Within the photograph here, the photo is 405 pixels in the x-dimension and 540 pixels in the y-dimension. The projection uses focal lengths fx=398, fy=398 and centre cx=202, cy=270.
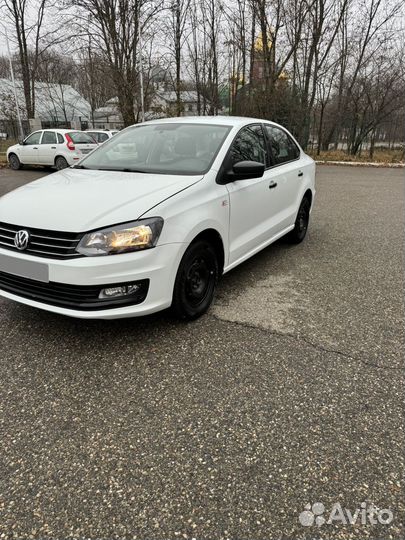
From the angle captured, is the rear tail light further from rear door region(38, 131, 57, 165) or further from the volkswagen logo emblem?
the volkswagen logo emblem

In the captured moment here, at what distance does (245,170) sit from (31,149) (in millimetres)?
13159

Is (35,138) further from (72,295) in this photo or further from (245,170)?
(72,295)

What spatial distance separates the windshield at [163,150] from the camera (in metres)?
3.50

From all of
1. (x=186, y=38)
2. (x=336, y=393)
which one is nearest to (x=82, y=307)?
(x=336, y=393)

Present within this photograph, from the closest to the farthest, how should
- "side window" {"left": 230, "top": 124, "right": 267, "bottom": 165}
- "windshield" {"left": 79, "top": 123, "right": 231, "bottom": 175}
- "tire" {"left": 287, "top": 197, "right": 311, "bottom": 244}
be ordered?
"windshield" {"left": 79, "top": 123, "right": 231, "bottom": 175}
"side window" {"left": 230, "top": 124, "right": 267, "bottom": 165}
"tire" {"left": 287, "top": 197, "right": 311, "bottom": 244}

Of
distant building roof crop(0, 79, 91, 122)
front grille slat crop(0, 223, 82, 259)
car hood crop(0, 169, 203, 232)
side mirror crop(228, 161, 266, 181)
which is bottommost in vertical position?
front grille slat crop(0, 223, 82, 259)

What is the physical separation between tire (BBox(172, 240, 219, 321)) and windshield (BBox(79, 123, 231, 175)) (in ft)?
2.30

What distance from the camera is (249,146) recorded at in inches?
158

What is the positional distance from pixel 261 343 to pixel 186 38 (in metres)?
24.9

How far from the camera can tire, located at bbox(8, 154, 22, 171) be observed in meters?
15.0

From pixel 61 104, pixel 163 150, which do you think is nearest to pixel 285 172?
pixel 163 150

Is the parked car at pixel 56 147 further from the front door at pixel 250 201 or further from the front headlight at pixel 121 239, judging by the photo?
the front headlight at pixel 121 239

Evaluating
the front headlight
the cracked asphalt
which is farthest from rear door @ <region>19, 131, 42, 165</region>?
the front headlight

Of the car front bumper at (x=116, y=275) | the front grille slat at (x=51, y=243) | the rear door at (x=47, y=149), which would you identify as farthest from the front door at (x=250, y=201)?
the rear door at (x=47, y=149)
